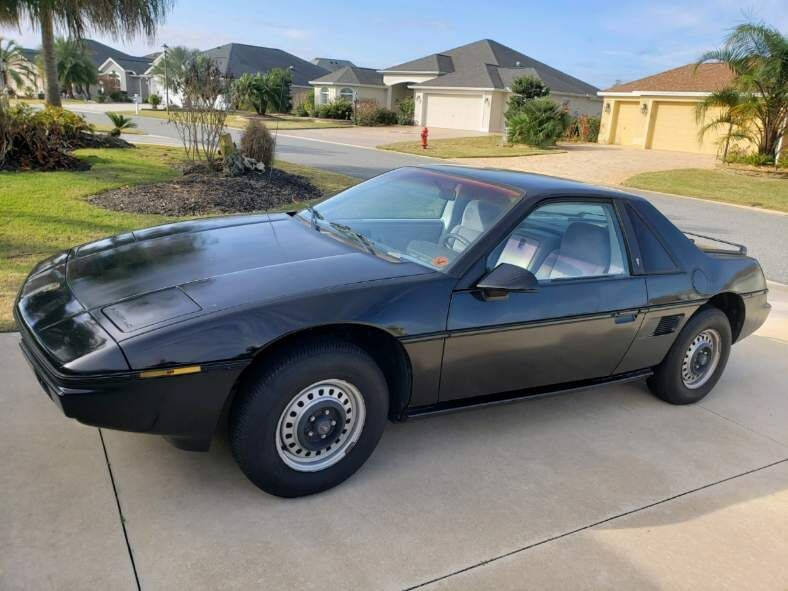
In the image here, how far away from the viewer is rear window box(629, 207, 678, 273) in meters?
3.93

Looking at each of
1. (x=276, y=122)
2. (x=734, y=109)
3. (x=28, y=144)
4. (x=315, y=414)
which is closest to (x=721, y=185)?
(x=734, y=109)

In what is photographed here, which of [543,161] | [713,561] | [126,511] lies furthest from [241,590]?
[543,161]

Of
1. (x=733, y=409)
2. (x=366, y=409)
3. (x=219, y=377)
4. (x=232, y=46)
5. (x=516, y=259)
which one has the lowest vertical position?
(x=733, y=409)

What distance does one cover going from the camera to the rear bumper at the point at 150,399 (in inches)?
95.8

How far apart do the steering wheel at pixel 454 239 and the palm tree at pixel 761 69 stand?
69.5 feet

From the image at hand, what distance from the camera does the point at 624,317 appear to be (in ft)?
12.3

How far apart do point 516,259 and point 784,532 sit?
1879 millimetres

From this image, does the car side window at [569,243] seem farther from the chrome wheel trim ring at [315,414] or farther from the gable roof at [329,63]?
the gable roof at [329,63]

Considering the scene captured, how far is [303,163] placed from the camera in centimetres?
1864

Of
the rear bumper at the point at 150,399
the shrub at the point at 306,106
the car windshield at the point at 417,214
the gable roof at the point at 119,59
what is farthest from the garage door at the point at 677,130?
the gable roof at the point at 119,59

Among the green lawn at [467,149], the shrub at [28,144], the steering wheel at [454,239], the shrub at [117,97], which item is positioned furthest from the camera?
the shrub at [117,97]

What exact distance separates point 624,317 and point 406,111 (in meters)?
46.2

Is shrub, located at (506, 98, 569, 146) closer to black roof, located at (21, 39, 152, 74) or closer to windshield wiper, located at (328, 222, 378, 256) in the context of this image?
windshield wiper, located at (328, 222, 378, 256)

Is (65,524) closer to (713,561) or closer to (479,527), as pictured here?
(479,527)
